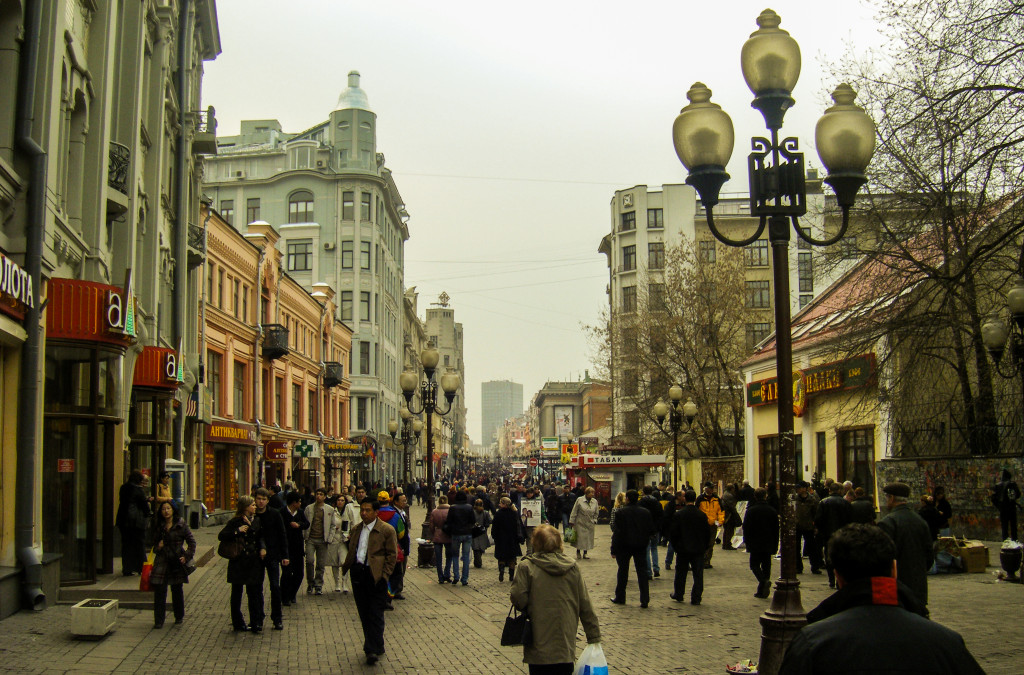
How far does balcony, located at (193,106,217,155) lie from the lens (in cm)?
2969

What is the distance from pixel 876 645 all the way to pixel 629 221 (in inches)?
2690

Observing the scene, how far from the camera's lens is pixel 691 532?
14.5 metres

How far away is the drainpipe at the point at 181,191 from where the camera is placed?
27062 millimetres

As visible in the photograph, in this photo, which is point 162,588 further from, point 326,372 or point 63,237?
point 326,372

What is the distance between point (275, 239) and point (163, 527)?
32.4 meters

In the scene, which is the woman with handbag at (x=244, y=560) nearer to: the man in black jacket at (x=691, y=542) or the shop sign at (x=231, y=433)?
the man in black jacket at (x=691, y=542)

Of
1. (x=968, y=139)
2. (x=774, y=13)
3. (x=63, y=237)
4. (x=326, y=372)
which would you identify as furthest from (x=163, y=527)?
(x=326, y=372)

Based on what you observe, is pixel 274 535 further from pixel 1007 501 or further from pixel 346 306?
pixel 346 306

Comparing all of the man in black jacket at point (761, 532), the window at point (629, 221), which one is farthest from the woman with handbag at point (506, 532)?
the window at point (629, 221)

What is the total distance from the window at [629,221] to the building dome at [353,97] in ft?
62.7

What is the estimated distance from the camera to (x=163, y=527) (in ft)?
40.9

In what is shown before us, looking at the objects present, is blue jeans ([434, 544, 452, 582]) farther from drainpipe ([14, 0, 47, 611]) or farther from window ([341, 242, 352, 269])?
window ([341, 242, 352, 269])

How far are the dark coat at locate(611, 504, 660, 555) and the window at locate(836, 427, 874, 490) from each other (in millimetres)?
14843

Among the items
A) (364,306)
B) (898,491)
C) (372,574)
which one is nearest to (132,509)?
(372,574)
